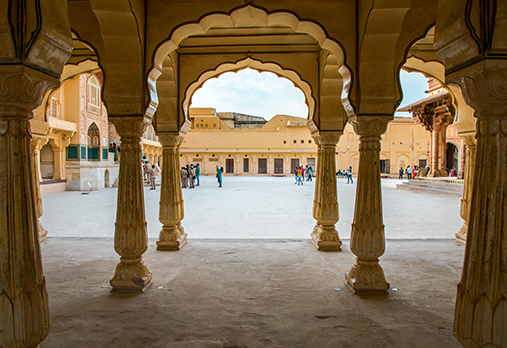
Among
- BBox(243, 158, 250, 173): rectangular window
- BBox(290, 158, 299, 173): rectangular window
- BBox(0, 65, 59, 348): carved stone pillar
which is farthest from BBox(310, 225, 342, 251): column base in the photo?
BBox(243, 158, 250, 173): rectangular window

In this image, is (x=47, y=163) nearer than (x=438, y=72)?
No

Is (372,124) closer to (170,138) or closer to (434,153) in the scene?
(170,138)

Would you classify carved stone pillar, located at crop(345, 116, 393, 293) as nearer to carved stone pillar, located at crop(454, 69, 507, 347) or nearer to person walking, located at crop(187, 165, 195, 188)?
carved stone pillar, located at crop(454, 69, 507, 347)

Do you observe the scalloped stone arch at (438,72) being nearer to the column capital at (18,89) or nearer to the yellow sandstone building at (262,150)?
the column capital at (18,89)

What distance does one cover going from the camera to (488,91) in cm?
166

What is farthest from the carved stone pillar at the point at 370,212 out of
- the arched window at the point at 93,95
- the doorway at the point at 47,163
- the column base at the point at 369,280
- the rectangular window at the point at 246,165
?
the rectangular window at the point at 246,165

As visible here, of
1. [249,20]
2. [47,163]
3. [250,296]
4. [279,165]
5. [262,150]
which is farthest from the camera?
[279,165]

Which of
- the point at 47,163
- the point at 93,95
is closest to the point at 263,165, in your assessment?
the point at 93,95

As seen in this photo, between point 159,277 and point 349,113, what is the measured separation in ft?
9.79

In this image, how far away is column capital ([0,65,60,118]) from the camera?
5.39 ft

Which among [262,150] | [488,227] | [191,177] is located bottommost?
[191,177]

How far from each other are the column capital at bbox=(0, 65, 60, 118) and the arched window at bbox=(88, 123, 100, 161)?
1671cm

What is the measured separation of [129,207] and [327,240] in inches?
124

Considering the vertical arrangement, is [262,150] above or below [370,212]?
above
